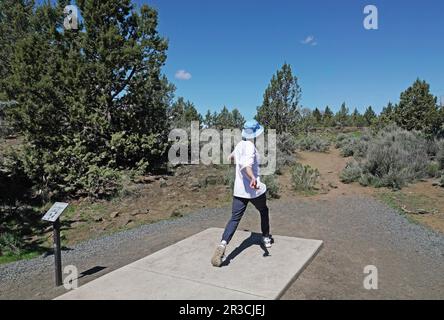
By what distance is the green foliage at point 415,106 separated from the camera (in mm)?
24075

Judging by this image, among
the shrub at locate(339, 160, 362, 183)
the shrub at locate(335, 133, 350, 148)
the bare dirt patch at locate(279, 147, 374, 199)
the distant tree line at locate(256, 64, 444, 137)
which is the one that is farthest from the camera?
the shrub at locate(335, 133, 350, 148)

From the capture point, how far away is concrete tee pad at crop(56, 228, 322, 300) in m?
3.65

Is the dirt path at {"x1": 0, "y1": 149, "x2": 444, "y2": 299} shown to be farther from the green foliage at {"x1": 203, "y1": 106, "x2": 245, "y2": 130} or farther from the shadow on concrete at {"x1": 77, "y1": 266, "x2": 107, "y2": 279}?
the green foliage at {"x1": 203, "y1": 106, "x2": 245, "y2": 130}

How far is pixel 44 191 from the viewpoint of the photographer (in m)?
10.1

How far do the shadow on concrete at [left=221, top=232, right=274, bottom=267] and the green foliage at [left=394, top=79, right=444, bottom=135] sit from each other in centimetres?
2206

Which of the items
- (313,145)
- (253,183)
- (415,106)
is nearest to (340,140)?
(313,145)

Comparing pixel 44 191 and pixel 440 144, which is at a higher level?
pixel 440 144

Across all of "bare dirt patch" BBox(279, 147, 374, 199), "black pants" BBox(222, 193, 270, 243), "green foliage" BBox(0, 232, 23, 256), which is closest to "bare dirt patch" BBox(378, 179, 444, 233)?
"bare dirt patch" BBox(279, 147, 374, 199)

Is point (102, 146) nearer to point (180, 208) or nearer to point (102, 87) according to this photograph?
point (102, 87)

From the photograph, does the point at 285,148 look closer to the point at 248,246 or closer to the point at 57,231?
the point at 248,246

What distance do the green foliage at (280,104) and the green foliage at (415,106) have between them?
9867mm

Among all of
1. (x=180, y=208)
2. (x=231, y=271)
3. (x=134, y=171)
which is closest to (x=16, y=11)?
(x=134, y=171)

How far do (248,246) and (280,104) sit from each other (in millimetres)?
16613
